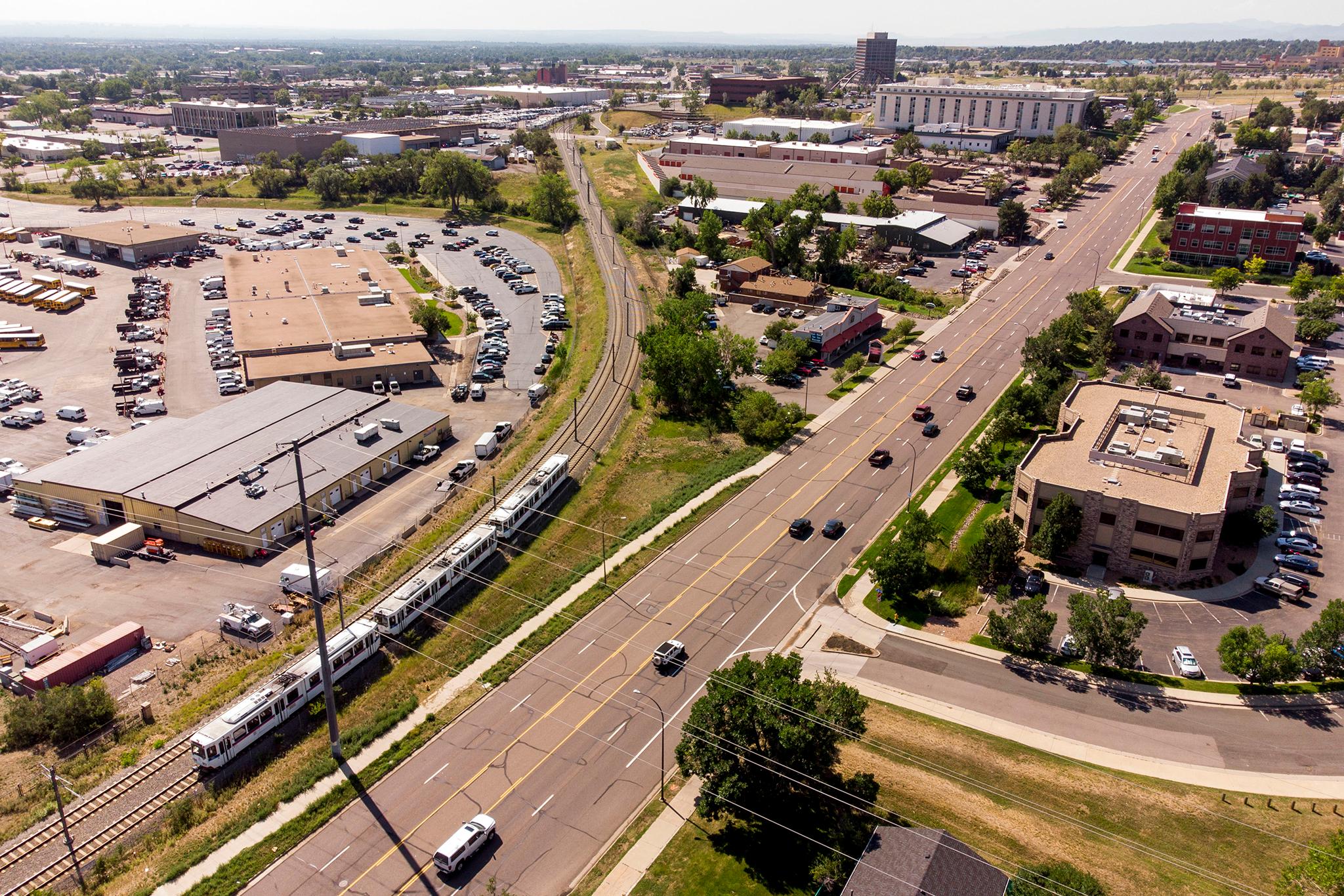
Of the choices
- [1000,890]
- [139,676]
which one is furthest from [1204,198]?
[139,676]

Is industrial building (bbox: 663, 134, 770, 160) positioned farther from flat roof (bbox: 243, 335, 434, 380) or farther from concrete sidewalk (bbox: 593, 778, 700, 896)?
concrete sidewalk (bbox: 593, 778, 700, 896)

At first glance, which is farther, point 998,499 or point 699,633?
point 998,499

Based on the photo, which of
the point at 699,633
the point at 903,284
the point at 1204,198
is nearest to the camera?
the point at 699,633

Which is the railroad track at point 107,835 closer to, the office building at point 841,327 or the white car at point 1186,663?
the white car at point 1186,663

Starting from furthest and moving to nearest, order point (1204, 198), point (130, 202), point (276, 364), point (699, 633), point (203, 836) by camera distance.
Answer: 1. point (130, 202)
2. point (1204, 198)
3. point (276, 364)
4. point (699, 633)
5. point (203, 836)

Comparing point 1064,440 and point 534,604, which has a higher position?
point 1064,440

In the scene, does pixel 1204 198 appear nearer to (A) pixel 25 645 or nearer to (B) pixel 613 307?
(B) pixel 613 307
